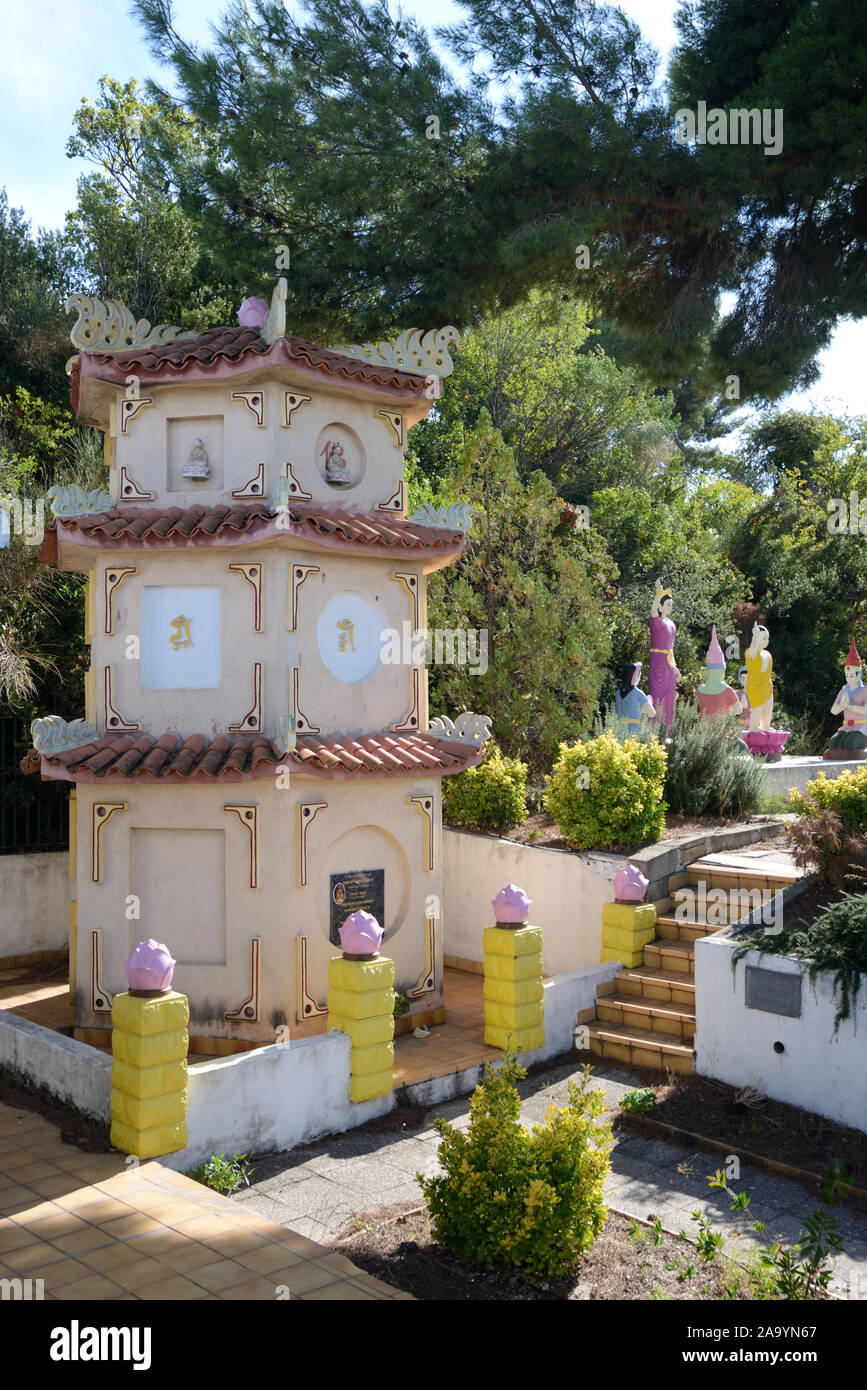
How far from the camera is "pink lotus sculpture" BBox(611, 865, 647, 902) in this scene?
38.8 feet

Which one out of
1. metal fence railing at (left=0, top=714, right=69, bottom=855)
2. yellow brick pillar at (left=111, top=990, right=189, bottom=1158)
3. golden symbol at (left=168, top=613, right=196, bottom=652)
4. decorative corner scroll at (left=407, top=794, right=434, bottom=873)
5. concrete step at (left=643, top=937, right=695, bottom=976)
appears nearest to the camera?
yellow brick pillar at (left=111, top=990, right=189, bottom=1158)

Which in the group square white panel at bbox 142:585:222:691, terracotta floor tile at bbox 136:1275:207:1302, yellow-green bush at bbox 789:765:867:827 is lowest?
terracotta floor tile at bbox 136:1275:207:1302

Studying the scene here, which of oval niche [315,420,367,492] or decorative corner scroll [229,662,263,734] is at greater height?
oval niche [315,420,367,492]

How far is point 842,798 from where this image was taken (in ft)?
34.4

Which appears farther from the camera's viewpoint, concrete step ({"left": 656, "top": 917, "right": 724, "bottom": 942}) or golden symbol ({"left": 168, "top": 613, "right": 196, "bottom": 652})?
concrete step ({"left": 656, "top": 917, "right": 724, "bottom": 942})

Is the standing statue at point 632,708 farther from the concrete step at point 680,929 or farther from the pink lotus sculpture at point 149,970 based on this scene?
the pink lotus sculpture at point 149,970

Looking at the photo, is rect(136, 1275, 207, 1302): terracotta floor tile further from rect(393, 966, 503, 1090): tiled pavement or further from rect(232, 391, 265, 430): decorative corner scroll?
rect(232, 391, 265, 430): decorative corner scroll

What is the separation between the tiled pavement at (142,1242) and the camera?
5961mm

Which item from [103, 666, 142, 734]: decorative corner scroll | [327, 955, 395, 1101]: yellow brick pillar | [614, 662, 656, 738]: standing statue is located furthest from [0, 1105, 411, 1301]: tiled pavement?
[614, 662, 656, 738]: standing statue

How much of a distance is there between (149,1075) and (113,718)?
420cm

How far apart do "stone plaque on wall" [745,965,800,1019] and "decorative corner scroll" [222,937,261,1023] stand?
180 inches

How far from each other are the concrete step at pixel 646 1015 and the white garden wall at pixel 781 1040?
77cm

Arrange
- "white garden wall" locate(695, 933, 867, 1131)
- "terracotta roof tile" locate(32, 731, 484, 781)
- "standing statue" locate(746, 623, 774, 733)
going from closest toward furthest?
"white garden wall" locate(695, 933, 867, 1131)
"terracotta roof tile" locate(32, 731, 484, 781)
"standing statue" locate(746, 623, 774, 733)
